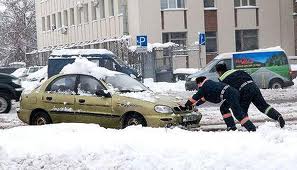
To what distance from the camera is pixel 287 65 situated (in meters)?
25.5

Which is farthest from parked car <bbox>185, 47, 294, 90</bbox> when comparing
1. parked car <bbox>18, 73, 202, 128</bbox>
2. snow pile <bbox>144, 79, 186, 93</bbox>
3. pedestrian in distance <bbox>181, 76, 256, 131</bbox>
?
pedestrian in distance <bbox>181, 76, 256, 131</bbox>

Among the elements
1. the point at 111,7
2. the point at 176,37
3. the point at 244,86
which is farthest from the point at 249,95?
the point at 111,7

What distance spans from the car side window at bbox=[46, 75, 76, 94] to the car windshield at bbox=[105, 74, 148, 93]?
0.74 m

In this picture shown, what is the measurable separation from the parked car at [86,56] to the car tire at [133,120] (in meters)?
13.7

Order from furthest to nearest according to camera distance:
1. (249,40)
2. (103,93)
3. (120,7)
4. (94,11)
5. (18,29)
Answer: (18,29) < (94,11) < (120,7) < (249,40) < (103,93)

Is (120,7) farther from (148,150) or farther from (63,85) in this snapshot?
(148,150)

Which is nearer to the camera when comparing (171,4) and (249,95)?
(249,95)

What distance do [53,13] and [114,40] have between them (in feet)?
60.7

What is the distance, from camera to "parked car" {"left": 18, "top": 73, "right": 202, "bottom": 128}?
11516mm

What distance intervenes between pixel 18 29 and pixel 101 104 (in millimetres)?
72567

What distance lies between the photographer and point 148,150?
7.27 m

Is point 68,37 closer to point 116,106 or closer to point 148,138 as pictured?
point 116,106

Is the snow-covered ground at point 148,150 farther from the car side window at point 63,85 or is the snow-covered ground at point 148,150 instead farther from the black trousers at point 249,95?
the car side window at point 63,85

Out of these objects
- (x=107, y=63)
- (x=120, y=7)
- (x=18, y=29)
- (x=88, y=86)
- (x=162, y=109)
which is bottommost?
(x=162, y=109)
